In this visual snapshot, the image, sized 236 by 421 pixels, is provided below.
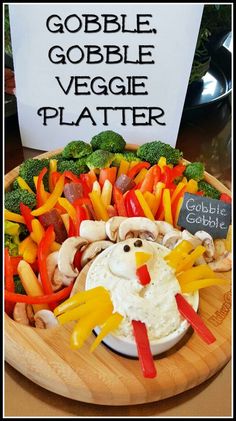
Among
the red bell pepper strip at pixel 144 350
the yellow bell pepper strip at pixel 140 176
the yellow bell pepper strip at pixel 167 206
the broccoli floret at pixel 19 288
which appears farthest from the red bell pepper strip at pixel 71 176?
the red bell pepper strip at pixel 144 350

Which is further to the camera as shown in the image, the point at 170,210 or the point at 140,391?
the point at 170,210

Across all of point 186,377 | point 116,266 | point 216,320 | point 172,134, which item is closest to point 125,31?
point 172,134

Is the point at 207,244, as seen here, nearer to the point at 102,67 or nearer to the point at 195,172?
the point at 195,172

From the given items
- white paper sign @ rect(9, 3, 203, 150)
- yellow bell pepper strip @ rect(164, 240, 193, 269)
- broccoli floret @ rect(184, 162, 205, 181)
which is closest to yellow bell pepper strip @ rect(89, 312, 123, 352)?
yellow bell pepper strip @ rect(164, 240, 193, 269)

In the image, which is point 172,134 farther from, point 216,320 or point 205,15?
point 216,320

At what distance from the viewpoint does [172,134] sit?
2.02m

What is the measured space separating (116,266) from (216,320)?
330 millimetres

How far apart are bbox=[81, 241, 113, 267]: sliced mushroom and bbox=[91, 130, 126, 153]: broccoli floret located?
49 cm

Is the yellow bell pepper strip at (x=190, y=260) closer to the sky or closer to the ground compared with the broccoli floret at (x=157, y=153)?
closer to the ground

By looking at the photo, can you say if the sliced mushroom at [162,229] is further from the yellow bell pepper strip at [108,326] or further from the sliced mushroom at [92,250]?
the yellow bell pepper strip at [108,326]

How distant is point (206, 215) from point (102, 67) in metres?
0.68

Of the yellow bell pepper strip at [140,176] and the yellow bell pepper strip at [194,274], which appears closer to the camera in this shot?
the yellow bell pepper strip at [194,274]

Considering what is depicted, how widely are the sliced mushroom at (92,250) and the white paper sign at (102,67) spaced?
25.8 inches

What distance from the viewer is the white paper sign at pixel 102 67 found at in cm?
175
